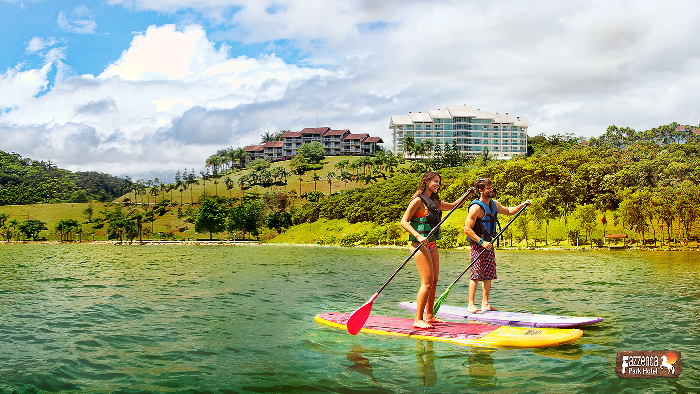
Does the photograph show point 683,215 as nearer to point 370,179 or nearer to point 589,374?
point 589,374

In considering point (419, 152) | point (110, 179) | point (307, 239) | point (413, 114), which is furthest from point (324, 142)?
point (307, 239)

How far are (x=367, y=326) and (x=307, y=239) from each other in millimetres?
88215

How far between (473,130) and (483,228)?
162 metres

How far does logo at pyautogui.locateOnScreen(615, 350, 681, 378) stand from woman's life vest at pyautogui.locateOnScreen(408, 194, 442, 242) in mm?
3480

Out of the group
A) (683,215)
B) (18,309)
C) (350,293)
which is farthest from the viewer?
(683,215)

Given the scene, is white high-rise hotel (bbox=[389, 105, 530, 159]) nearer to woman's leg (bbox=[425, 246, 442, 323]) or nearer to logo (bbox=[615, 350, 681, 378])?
woman's leg (bbox=[425, 246, 442, 323])

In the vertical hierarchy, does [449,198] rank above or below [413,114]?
below

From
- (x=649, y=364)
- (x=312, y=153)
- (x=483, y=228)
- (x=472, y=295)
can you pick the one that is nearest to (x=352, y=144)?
(x=312, y=153)

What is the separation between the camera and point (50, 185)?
163125 millimetres

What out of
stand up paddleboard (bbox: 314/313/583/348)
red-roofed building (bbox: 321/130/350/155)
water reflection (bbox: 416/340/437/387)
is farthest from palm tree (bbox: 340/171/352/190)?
water reflection (bbox: 416/340/437/387)

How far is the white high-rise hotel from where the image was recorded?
541 ft

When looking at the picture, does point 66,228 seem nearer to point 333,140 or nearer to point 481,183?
point 333,140

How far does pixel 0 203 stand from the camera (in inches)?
5645

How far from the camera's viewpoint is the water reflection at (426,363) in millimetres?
6898
